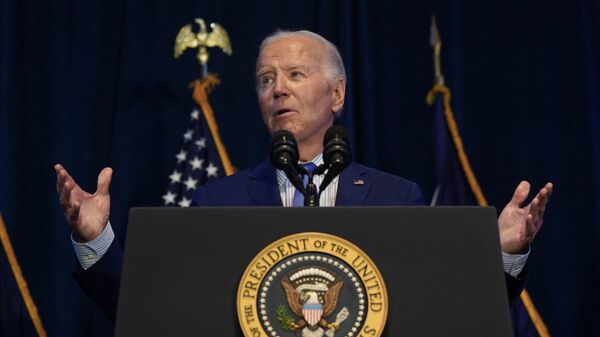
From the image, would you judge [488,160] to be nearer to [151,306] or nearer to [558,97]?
[558,97]

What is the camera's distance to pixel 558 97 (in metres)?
4.31

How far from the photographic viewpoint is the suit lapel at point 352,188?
99.5 inches

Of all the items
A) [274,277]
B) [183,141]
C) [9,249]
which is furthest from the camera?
[183,141]

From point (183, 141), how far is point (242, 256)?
282cm

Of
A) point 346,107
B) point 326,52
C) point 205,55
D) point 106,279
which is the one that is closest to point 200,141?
point 205,55

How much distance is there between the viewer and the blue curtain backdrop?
4109mm

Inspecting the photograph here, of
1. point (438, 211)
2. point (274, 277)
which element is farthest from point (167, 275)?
point (438, 211)

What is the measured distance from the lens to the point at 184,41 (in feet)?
13.3

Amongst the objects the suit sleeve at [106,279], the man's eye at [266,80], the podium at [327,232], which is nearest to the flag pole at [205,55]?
the man's eye at [266,80]

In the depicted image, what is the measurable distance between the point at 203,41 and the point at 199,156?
22.0 inches

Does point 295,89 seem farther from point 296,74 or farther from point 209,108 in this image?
point 209,108

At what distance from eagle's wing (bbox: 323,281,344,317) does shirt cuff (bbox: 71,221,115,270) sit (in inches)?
30.7

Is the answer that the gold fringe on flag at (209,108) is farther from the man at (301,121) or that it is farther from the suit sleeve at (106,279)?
the suit sleeve at (106,279)

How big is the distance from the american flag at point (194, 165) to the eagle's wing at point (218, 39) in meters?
0.35
